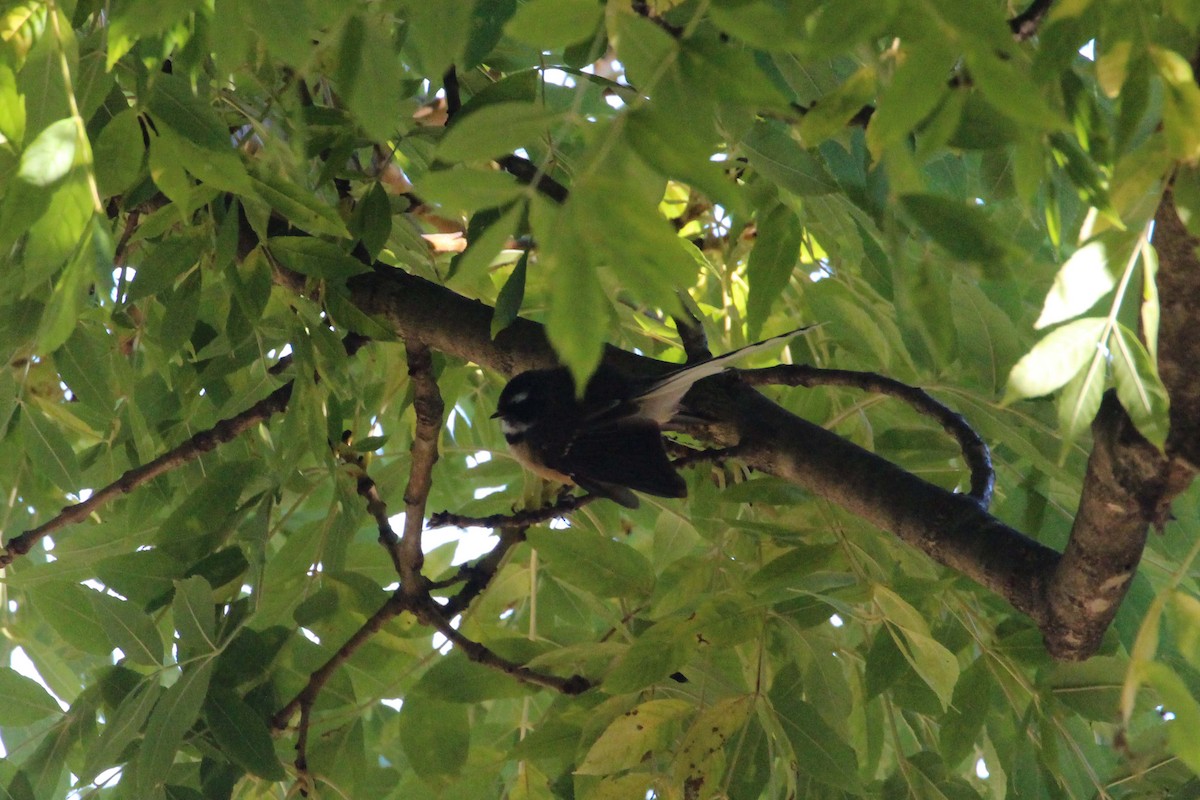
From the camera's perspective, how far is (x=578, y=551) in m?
2.36

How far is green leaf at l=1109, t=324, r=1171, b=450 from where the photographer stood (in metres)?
1.26

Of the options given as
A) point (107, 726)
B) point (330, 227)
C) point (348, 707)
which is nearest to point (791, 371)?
point (330, 227)

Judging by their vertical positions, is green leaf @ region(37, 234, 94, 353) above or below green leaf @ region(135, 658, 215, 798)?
above

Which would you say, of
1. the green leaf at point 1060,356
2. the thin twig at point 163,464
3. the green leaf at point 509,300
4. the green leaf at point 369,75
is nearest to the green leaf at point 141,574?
the thin twig at point 163,464

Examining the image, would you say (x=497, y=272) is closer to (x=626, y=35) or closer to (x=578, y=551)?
(x=578, y=551)

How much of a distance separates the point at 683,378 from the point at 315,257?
808 millimetres

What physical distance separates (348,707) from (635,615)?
745 millimetres

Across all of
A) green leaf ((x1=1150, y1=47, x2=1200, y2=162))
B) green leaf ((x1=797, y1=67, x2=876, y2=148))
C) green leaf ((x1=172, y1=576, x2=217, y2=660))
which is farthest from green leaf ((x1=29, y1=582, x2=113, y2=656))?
green leaf ((x1=1150, y1=47, x2=1200, y2=162))

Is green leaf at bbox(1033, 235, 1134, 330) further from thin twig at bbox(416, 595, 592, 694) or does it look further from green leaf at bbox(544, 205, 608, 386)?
thin twig at bbox(416, 595, 592, 694)

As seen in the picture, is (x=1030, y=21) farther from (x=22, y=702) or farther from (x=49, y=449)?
(x=22, y=702)

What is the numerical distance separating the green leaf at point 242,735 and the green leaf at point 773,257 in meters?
1.29

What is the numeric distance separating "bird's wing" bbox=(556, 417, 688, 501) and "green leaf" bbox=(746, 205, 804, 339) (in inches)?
19.5

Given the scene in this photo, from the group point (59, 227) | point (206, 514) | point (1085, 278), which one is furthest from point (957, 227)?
point (206, 514)

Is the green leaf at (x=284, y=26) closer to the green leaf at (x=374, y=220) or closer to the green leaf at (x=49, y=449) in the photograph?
the green leaf at (x=374, y=220)
